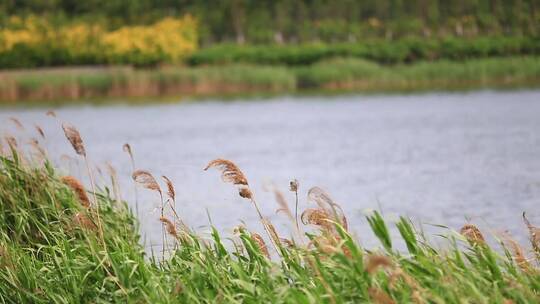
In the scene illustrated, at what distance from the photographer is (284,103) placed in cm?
5097

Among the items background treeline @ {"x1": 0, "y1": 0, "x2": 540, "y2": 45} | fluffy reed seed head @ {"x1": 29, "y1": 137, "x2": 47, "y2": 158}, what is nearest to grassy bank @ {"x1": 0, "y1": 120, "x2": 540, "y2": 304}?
fluffy reed seed head @ {"x1": 29, "y1": 137, "x2": 47, "y2": 158}

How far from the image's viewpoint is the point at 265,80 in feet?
173

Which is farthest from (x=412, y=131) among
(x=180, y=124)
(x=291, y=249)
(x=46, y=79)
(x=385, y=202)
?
(x=291, y=249)

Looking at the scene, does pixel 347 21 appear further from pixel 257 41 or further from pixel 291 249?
pixel 291 249

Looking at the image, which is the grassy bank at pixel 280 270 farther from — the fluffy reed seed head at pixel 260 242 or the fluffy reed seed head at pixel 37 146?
the fluffy reed seed head at pixel 37 146

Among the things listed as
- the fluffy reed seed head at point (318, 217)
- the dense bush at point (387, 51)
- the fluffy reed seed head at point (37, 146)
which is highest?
the fluffy reed seed head at point (318, 217)

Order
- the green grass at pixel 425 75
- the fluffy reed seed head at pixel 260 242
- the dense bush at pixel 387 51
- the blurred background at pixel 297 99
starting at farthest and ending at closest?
1. the dense bush at pixel 387 51
2. the green grass at pixel 425 75
3. the blurred background at pixel 297 99
4. the fluffy reed seed head at pixel 260 242

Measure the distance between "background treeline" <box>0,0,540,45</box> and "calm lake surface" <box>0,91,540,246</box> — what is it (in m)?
26.7

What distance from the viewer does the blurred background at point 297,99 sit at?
21234mm

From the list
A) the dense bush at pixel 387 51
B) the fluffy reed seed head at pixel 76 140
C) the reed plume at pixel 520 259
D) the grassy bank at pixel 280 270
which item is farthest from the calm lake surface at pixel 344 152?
the dense bush at pixel 387 51

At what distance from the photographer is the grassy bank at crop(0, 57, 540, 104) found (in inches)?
2084

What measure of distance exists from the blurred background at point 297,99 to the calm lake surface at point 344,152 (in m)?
0.08

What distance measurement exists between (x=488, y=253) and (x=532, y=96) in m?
39.4

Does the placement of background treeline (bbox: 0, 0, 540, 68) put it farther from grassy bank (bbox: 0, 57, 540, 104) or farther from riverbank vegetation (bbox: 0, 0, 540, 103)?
grassy bank (bbox: 0, 57, 540, 104)
